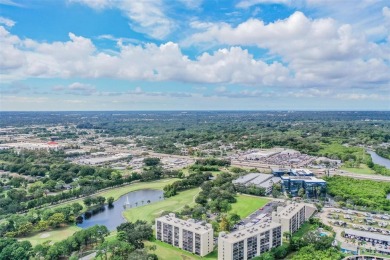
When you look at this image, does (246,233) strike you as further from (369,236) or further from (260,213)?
(369,236)

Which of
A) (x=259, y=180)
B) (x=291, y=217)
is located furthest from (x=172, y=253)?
(x=259, y=180)

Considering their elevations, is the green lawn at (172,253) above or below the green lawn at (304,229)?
below

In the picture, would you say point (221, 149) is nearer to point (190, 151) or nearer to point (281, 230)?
point (190, 151)

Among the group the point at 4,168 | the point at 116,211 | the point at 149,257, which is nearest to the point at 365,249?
the point at 149,257

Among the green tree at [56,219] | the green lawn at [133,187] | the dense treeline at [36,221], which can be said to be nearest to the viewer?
the dense treeline at [36,221]

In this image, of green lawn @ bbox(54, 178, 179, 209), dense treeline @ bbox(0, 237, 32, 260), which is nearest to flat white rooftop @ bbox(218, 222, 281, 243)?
dense treeline @ bbox(0, 237, 32, 260)

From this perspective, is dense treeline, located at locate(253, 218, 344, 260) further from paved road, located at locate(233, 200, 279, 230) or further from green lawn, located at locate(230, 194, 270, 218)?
green lawn, located at locate(230, 194, 270, 218)

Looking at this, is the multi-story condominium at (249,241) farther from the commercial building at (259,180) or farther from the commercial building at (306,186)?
the commercial building at (306,186)

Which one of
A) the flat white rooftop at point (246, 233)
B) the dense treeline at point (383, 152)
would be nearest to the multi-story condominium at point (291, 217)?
the flat white rooftop at point (246, 233)
